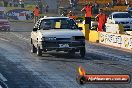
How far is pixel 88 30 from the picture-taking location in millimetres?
Result: 29750

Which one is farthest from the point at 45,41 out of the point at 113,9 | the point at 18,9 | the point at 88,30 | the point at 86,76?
the point at 18,9

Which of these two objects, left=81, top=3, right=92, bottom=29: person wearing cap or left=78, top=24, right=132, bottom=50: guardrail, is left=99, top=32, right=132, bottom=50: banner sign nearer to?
left=78, top=24, right=132, bottom=50: guardrail

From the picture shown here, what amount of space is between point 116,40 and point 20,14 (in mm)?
29908

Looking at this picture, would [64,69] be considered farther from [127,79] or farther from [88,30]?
[88,30]

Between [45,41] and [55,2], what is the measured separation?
43994 mm

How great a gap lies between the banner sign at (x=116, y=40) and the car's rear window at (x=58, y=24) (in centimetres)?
472

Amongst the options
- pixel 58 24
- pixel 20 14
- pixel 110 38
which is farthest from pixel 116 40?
pixel 20 14

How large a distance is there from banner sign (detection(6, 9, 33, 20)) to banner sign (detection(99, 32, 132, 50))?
2674cm

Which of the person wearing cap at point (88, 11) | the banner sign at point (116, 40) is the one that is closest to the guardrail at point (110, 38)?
the banner sign at point (116, 40)

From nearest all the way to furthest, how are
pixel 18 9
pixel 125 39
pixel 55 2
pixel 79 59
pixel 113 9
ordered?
pixel 79 59 < pixel 125 39 < pixel 113 9 < pixel 18 9 < pixel 55 2

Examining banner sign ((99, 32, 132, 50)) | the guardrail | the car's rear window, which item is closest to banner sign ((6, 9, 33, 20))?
the guardrail

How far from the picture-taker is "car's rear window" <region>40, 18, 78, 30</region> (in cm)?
1844

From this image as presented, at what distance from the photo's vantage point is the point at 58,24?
60.7 ft

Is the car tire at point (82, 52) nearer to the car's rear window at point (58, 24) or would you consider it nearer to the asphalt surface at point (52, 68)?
the asphalt surface at point (52, 68)
